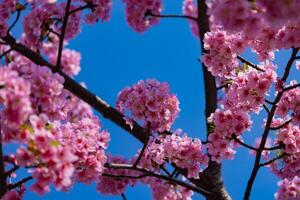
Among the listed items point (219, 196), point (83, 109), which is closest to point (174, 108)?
point (219, 196)

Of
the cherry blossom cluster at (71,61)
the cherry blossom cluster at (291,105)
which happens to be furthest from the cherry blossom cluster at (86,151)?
the cherry blossom cluster at (71,61)

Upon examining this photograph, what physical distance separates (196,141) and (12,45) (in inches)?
115

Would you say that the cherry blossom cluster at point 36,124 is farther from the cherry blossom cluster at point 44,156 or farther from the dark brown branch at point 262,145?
the dark brown branch at point 262,145

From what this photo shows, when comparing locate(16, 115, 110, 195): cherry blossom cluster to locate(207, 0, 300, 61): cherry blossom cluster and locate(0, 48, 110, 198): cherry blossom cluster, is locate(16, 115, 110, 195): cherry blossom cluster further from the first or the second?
locate(207, 0, 300, 61): cherry blossom cluster

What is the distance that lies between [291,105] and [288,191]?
4.08 ft

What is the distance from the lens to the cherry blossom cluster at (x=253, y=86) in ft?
21.1

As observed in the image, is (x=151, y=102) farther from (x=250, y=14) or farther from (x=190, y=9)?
(x=190, y=9)

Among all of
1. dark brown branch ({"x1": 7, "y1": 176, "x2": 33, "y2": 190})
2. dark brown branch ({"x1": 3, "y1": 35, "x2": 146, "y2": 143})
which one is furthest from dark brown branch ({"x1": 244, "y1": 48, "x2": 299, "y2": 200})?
dark brown branch ({"x1": 7, "y1": 176, "x2": 33, "y2": 190})

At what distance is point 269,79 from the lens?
6.41m

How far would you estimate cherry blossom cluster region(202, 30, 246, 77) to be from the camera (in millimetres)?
6781

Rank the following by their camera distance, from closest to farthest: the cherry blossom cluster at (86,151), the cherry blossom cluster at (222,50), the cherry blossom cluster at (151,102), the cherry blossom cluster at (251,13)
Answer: the cherry blossom cluster at (251,13)
the cherry blossom cluster at (86,151)
the cherry blossom cluster at (151,102)
the cherry blossom cluster at (222,50)

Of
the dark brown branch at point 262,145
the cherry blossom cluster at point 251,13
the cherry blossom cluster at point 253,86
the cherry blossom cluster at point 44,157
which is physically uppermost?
the cherry blossom cluster at point 253,86

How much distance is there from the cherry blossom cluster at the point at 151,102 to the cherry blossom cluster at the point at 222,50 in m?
0.80

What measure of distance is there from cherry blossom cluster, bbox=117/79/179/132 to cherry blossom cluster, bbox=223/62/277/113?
778mm
